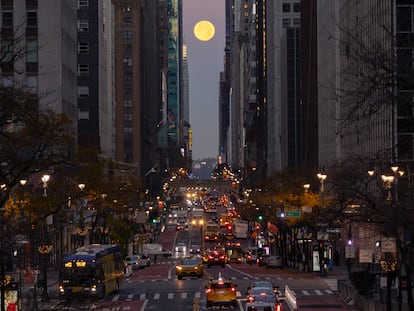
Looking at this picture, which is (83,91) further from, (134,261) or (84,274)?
(84,274)

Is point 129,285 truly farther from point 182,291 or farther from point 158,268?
point 158,268

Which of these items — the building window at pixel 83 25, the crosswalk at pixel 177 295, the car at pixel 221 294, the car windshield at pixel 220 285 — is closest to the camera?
the car at pixel 221 294

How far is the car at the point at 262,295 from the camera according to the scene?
47562 mm

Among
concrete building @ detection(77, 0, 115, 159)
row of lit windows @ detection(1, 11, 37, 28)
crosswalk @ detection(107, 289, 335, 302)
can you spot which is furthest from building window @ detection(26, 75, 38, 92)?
concrete building @ detection(77, 0, 115, 159)

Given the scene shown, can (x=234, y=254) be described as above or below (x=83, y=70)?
below

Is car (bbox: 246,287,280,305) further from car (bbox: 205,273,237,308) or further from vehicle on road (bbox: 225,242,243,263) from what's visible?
vehicle on road (bbox: 225,242,243,263)

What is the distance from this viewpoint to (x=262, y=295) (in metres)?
48.2

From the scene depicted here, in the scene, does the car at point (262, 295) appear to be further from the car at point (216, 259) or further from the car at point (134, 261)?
the car at point (134, 261)

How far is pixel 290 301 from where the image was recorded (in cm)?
5575

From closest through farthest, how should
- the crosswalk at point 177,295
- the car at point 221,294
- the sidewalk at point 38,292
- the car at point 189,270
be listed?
the sidewalk at point 38,292, the car at point 221,294, the crosswalk at point 177,295, the car at point 189,270

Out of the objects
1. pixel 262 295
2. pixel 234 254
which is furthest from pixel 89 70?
pixel 262 295

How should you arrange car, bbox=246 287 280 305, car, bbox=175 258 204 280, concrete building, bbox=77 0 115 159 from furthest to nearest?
concrete building, bbox=77 0 115 159
car, bbox=175 258 204 280
car, bbox=246 287 280 305

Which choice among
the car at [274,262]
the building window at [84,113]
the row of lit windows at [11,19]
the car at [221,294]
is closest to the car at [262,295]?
the car at [221,294]

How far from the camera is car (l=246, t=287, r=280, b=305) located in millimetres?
47562
